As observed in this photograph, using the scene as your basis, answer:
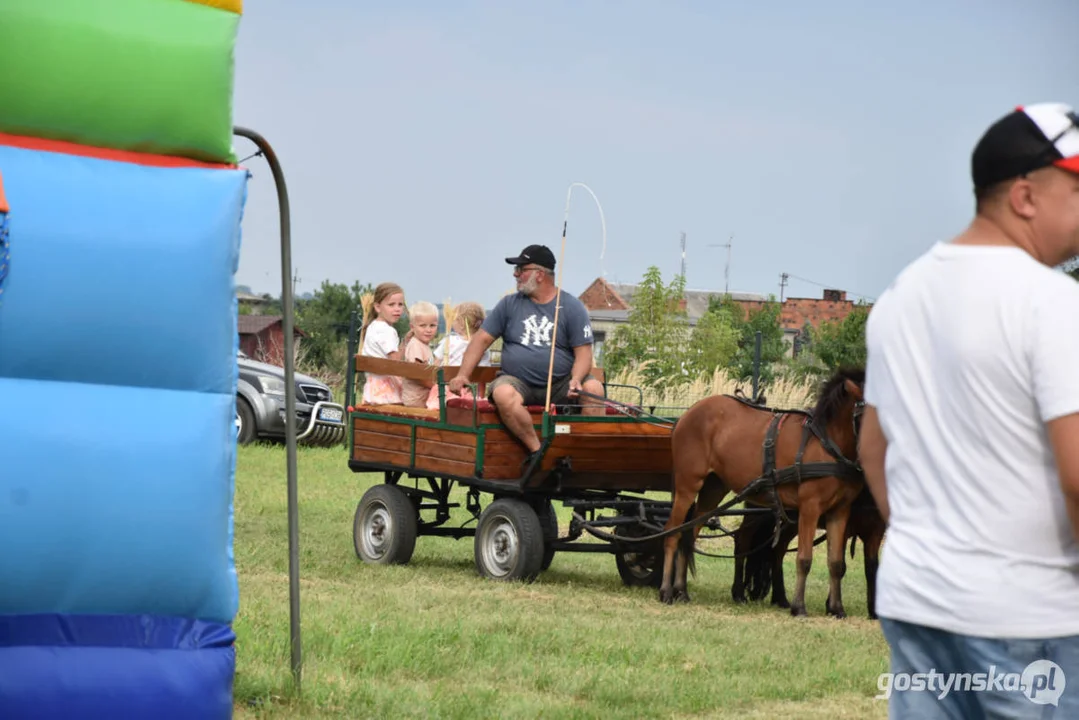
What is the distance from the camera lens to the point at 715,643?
8805mm

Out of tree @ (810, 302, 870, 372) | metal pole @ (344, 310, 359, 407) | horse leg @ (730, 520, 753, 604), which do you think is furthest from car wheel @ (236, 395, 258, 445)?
horse leg @ (730, 520, 753, 604)

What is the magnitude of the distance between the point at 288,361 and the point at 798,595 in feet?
16.6

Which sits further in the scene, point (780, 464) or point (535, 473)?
point (535, 473)

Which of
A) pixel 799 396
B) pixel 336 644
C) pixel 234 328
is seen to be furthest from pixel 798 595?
pixel 799 396

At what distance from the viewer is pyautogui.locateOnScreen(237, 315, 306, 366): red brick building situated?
2964cm

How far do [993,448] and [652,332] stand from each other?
23.3 meters

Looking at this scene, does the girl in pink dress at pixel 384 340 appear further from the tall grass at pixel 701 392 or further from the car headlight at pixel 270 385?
the car headlight at pixel 270 385

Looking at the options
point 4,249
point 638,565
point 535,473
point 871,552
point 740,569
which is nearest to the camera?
point 4,249

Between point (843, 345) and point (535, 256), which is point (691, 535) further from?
point (843, 345)

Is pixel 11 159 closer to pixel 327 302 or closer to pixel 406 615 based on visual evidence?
pixel 406 615

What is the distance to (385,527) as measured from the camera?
1248cm

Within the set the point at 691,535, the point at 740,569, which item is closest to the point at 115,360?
the point at 691,535

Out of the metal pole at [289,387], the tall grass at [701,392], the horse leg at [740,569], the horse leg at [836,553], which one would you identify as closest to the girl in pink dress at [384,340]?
the horse leg at [740,569]

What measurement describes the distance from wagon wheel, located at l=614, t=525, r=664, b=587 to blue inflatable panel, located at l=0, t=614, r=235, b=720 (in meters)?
6.78
